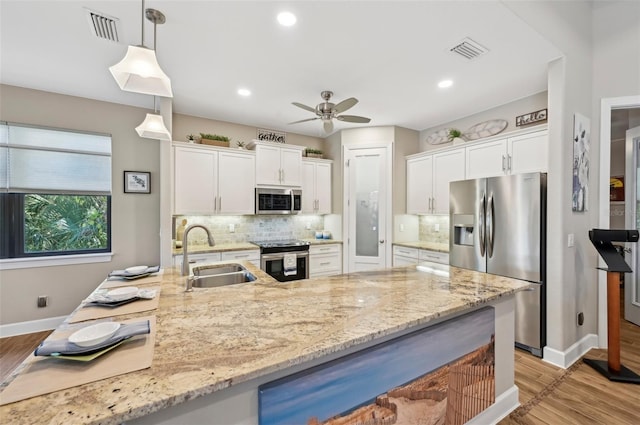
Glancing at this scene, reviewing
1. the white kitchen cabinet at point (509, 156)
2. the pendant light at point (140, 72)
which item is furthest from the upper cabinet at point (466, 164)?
the pendant light at point (140, 72)

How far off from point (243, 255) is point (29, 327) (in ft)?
8.31

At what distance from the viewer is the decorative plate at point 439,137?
435 centimetres

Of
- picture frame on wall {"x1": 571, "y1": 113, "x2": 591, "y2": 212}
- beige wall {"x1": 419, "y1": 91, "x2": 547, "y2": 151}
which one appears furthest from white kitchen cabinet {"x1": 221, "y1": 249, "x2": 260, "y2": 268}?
picture frame on wall {"x1": 571, "y1": 113, "x2": 591, "y2": 212}

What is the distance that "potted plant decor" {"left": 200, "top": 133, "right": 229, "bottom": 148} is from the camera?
12.9 feet

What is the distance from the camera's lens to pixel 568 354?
99.0 inches

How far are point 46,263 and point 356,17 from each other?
4314mm

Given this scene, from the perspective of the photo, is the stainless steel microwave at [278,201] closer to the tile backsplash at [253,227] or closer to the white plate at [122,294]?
the tile backsplash at [253,227]

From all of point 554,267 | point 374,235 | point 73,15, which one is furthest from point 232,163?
point 554,267

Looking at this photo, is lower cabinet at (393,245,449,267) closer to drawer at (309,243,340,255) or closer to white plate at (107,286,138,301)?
drawer at (309,243,340,255)

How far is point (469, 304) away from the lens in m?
1.44

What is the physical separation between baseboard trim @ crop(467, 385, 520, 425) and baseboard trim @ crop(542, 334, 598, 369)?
2.92 feet

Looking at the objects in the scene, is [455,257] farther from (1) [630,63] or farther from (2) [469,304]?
(1) [630,63]

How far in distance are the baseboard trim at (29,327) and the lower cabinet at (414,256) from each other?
455 cm

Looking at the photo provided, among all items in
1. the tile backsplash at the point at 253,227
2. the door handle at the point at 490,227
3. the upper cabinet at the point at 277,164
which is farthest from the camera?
the upper cabinet at the point at 277,164
